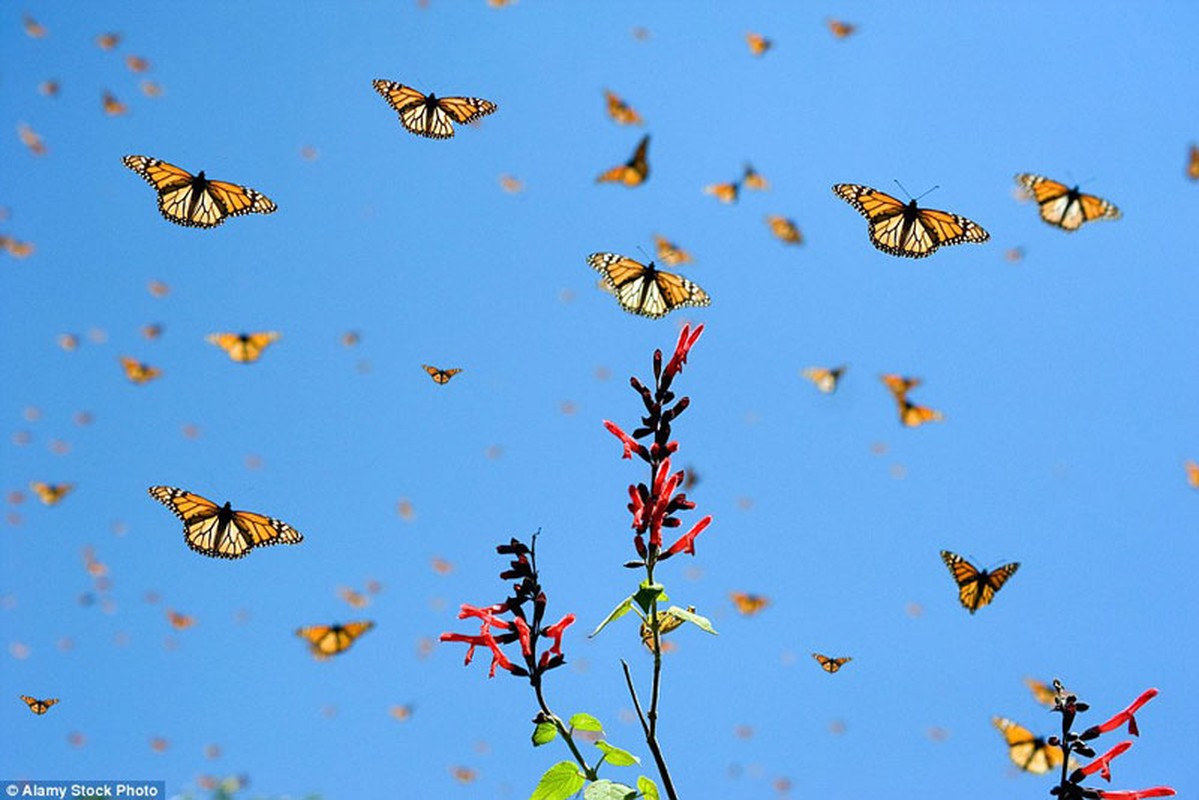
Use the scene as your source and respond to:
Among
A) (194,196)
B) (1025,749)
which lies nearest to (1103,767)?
(1025,749)

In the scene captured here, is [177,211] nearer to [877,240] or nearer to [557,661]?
[877,240]

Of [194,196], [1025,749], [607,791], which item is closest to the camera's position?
[607,791]

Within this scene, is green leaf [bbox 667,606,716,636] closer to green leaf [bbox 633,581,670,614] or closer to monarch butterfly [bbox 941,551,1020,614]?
green leaf [bbox 633,581,670,614]

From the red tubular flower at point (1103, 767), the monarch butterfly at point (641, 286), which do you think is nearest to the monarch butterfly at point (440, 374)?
the monarch butterfly at point (641, 286)

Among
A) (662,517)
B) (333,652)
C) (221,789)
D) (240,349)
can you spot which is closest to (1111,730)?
(662,517)

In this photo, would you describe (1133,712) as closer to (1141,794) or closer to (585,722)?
(1141,794)

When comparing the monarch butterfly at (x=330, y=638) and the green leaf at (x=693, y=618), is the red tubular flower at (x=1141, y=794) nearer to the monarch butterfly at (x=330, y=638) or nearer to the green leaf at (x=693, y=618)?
the green leaf at (x=693, y=618)

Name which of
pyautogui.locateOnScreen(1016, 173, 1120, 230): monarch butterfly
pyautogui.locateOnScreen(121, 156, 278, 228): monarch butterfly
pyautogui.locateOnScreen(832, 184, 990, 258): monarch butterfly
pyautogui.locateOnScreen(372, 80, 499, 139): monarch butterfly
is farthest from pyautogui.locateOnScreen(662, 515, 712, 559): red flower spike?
pyautogui.locateOnScreen(1016, 173, 1120, 230): monarch butterfly
